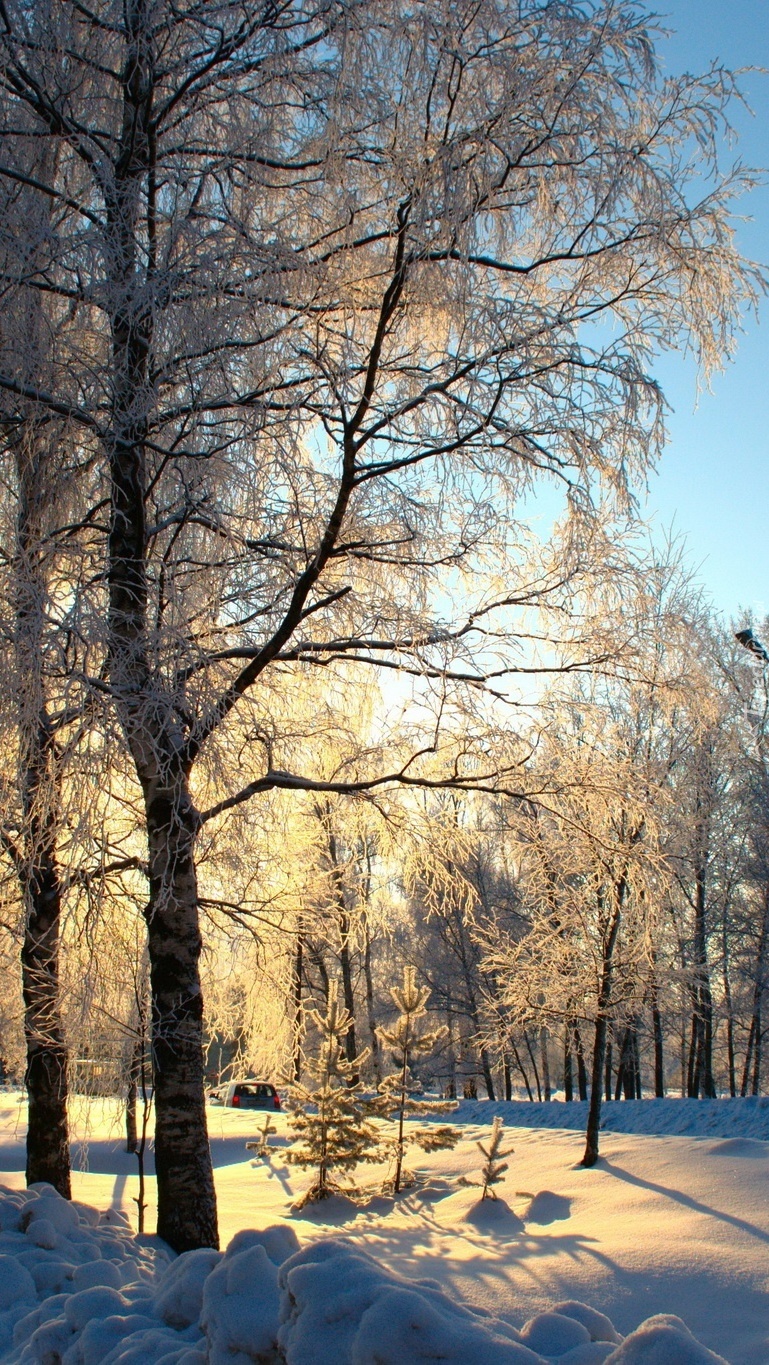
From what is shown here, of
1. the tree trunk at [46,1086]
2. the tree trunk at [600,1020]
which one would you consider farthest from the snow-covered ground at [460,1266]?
the tree trunk at [46,1086]

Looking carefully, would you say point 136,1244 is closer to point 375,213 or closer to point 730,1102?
point 375,213

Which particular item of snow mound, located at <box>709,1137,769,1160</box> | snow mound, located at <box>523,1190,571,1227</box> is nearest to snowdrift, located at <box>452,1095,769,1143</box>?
snow mound, located at <box>709,1137,769,1160</box>

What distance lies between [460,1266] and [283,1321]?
154 inches

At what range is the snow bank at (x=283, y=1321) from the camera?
243 centimetres

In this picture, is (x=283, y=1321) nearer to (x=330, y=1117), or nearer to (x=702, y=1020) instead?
(x=330, y=1117)

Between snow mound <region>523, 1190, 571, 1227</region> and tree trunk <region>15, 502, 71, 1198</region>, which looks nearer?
tree trunk <region>15, 502, 71, 1198</region>

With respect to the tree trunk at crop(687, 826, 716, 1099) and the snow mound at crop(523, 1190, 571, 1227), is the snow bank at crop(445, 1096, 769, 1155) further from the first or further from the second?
the snow mound at crop(523, 1190, 571, 1227)

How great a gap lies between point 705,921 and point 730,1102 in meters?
7.01

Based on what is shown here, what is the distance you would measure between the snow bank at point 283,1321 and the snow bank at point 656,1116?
11.3 metres

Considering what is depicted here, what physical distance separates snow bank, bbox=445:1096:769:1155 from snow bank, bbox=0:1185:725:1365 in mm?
11337

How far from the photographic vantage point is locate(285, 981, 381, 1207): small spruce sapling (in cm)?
1039

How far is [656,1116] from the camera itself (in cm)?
1688

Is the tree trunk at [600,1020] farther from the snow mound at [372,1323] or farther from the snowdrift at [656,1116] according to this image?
the snow mound at [372,1323]

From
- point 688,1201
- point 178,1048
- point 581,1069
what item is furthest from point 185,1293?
point 581,1069
